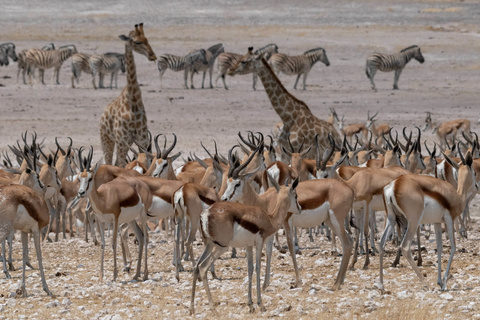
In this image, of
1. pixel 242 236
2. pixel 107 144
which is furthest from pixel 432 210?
pixel 107 144

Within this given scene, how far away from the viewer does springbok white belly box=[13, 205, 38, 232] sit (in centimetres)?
882

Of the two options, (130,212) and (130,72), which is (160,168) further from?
(130,72)

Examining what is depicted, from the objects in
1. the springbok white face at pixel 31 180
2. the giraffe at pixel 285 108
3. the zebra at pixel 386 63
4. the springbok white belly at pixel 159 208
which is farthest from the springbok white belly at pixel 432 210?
the zebra at pixel 386 63

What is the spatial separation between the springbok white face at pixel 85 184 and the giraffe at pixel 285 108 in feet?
21.1

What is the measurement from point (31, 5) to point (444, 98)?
33626 mm

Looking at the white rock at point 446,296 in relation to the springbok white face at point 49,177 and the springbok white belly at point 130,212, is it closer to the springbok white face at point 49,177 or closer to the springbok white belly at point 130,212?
the springbok white belly at point 130,212

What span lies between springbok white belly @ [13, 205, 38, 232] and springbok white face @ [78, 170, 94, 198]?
69cm

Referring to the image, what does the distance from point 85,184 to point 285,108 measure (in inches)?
269

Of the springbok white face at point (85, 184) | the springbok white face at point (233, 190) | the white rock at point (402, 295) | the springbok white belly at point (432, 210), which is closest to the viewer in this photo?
the white rock at point (402, 295)

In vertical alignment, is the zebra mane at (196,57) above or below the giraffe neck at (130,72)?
above

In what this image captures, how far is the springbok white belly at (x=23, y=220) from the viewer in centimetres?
882

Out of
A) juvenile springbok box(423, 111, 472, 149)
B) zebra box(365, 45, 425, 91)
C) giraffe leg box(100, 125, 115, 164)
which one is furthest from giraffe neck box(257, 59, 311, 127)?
zebra box(365, 45, 425, 91)

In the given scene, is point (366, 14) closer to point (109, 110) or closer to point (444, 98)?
point (444, 98)

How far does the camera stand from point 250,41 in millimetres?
41531
